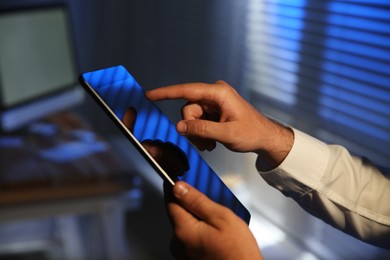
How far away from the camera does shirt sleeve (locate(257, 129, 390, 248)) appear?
67cm

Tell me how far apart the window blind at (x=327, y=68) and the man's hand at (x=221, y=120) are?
0.31 meters

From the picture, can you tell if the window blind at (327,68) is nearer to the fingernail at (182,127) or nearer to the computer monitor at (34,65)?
the fingernail at (182,127)

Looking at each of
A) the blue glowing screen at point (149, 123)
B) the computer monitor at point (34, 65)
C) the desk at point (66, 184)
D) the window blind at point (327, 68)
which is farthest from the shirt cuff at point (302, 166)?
the computer monitor at point (34, 65)

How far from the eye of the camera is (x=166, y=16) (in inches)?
61.9

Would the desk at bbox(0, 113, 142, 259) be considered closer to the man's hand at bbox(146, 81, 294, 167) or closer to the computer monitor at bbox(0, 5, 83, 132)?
the computer monitor at bbox(0, 5, 83, 132)

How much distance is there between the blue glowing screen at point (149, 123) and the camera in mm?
555

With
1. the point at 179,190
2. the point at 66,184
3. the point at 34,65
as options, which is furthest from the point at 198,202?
the point at 34,65

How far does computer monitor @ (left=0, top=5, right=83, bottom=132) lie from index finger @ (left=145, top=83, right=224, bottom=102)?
1.01m

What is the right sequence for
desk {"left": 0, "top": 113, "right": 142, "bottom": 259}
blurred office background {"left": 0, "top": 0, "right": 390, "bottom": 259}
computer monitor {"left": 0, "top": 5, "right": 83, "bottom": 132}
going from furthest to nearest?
computer monitor {"left": 0, "top": 5, "right": 83, "bottom": 132} → desk {"left": 0, "top": 113, "right": 142, "bottom": 259} → blurred office background {"left": 0, "top": 0, "right": 390, "bottom": 259}

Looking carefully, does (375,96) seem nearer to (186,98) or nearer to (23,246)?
(186,98)

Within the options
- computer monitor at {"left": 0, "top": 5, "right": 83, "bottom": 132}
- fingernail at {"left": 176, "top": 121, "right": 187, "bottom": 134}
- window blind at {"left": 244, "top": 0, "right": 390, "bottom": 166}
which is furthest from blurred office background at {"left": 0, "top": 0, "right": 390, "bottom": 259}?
computer monitor at {"left": 0, "top": 5, "right": 83, "bottom": 132}

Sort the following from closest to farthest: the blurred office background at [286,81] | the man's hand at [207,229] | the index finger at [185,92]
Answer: the man's hand at [207,229] → the index finger at [185,92] → the blurred office background at [286,81]

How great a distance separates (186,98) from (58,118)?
1151 mm

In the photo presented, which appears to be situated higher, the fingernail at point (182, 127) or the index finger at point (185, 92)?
the index finger at point (185, 92)
